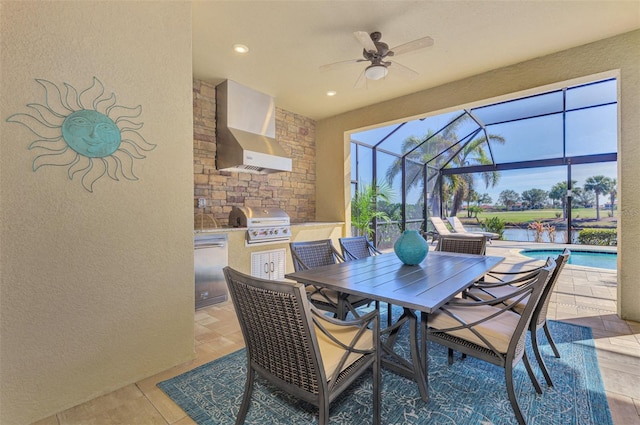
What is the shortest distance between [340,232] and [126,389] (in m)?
3.72

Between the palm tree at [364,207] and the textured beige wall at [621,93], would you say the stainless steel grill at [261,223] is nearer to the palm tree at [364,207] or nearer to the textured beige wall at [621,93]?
the palm tree at [364,207]

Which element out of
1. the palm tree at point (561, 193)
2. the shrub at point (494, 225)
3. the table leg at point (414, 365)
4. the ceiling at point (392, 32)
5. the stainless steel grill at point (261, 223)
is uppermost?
the ceiling at point (392, 32)

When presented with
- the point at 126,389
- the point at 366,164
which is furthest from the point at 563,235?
the point at 126,389

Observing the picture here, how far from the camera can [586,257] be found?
631 centimetres

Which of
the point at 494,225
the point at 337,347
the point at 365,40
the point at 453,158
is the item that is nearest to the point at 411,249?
the point at 337,347

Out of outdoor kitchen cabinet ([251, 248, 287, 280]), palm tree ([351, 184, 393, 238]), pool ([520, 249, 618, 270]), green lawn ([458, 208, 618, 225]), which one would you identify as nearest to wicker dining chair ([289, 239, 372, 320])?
outdoor kitchen cabinet ([251, 248, 287, 280])

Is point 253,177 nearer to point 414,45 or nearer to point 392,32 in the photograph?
point 392,32

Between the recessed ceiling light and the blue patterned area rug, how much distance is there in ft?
9.75

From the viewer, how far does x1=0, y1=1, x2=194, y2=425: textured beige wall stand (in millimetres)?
1482

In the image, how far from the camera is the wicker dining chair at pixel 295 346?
1.09 meters

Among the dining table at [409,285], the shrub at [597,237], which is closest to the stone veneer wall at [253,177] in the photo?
the dining table at [409,285]

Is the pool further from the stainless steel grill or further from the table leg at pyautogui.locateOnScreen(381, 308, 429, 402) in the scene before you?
the table leg at pyautogui.locateOnScreen(381, 308, 429, 402)

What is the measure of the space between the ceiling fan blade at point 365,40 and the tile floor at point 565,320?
2753 millimetres

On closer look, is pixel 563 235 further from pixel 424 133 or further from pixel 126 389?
pixel 126 389
